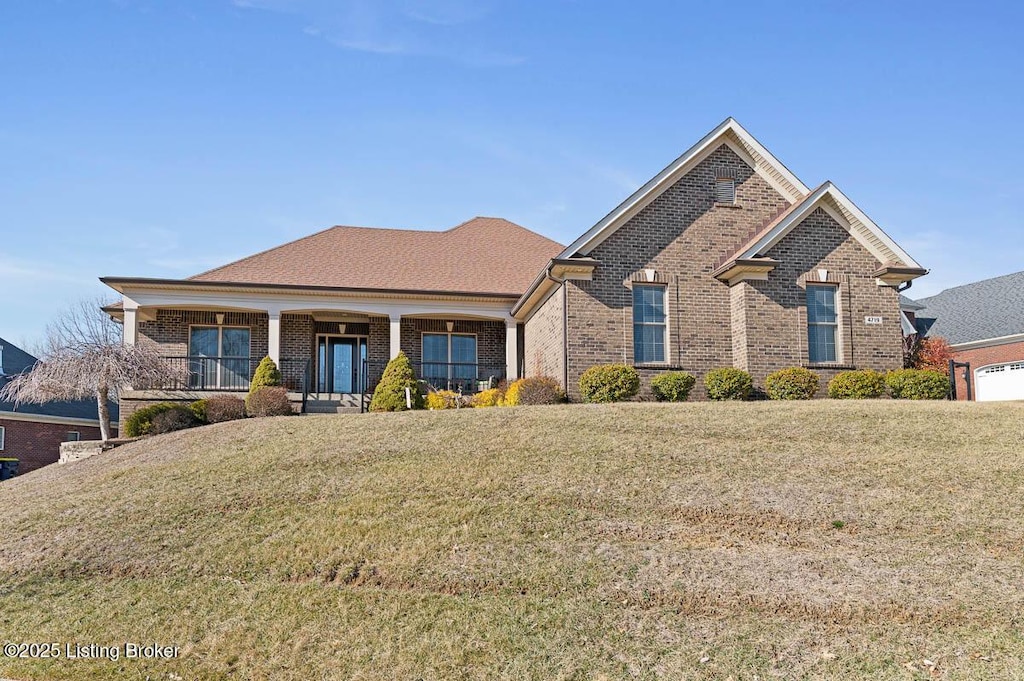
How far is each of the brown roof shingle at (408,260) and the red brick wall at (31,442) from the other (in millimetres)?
16639

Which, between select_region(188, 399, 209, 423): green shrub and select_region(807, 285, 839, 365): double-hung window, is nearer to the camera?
select_region(188, 399, 209, 423): green shrub

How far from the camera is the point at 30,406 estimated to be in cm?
3756

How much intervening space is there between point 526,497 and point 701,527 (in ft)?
7.76

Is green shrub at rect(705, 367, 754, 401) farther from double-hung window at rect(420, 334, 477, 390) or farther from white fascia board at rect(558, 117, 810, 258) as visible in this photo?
Result: double-hung window at rect(420, 334, 477, 390)

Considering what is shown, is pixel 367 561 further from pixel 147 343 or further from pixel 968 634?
pixel 147 343

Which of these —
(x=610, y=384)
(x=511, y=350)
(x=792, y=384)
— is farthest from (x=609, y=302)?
(x=511, y=350)

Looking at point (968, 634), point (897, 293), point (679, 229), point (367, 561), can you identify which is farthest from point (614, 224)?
point (968, 634)

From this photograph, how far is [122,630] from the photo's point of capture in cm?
936

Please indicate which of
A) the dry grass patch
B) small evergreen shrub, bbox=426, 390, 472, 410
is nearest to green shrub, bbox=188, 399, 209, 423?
the dry grass patch

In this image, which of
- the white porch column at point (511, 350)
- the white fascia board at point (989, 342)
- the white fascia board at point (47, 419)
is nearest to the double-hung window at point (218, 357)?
the white porch column at point (511, 350)

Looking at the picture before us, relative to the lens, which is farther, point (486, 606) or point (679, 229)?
point (679, 229)

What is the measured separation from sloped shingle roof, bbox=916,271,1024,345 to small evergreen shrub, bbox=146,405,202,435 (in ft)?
90.6

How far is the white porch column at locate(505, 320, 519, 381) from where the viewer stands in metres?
25.2

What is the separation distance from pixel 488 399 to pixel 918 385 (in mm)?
9735
